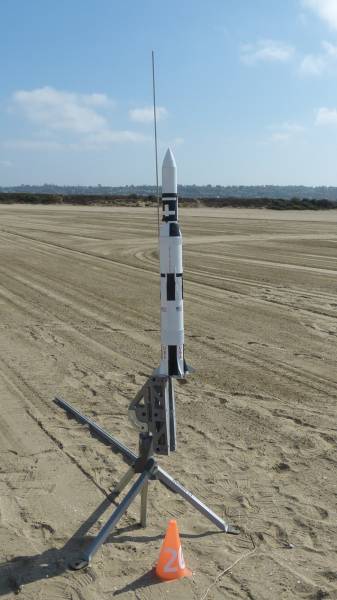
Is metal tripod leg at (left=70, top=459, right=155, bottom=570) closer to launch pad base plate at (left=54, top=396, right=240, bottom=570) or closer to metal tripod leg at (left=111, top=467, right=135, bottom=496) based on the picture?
launch pad base plate at (left=54, top=396, right=240, bottom=570)

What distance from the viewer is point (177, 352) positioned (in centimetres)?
510

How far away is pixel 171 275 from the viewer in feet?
16.3

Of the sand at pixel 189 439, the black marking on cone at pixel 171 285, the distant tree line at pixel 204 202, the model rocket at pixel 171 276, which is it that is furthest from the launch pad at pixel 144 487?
the distant tree line at pixel 204 202

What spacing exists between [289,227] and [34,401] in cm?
2807

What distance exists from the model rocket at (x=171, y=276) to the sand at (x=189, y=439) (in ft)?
3.64

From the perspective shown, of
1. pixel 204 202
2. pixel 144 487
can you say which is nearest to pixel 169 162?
pixel 144 487

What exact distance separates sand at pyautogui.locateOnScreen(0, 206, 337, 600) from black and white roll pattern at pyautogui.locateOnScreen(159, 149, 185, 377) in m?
1.14

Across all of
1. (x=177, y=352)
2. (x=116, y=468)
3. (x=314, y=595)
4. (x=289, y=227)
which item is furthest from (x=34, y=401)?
(x=289, y=227)

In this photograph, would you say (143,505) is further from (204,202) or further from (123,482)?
(204,202)

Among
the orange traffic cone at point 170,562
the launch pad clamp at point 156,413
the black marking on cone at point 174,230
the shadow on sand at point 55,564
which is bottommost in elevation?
the shadow on sand at point 55,564

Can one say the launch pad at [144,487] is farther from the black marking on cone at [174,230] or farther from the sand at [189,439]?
the black marking on cone at [174,230]

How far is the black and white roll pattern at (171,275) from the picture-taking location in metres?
4.86

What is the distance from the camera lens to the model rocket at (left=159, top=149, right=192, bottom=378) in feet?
15.9

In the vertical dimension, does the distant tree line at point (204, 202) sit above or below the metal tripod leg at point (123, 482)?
above
